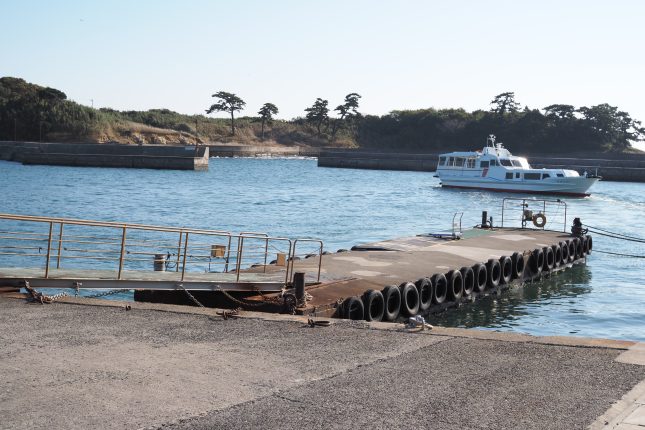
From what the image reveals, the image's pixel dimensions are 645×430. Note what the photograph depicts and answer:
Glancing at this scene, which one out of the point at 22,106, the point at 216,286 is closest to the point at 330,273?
the point at 216,286

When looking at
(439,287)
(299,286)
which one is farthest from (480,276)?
(299,286)

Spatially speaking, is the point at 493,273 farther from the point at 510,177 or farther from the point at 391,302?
the point at 510,177

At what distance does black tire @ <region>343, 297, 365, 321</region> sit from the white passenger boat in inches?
2335

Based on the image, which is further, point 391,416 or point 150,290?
point 150,290

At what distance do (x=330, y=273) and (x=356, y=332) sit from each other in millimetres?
8158

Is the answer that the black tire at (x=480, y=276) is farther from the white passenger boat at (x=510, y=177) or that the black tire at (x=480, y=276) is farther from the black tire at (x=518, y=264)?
the white passenger boat at (x=510, y=177)

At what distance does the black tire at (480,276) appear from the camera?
2327cm

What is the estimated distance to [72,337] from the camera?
1051cm

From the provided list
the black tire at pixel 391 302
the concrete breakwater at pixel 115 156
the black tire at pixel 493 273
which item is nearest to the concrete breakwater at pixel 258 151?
the concrete breakwater at pixel 115 156

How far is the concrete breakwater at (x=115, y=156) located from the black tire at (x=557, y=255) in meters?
91.5

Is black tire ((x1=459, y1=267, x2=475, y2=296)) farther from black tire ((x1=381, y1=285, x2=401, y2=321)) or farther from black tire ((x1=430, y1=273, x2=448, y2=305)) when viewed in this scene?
black tire ((x1=381, y1=285, x2=401, y2=321))

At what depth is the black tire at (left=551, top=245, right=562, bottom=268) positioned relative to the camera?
30.0 m

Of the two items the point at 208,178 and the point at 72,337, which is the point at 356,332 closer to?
the point at 72,337

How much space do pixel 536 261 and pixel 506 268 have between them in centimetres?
295
